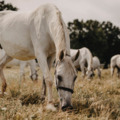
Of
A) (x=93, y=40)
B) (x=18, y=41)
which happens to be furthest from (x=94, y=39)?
(x=18, y=41)

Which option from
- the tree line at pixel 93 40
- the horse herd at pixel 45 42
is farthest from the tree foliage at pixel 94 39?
the horse herd at pixel 45 42

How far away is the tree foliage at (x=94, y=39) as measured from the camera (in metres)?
40.6

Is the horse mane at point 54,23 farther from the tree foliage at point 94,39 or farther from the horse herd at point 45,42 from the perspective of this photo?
the tree foliage at point 94,39

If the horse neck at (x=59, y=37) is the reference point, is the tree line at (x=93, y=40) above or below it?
below

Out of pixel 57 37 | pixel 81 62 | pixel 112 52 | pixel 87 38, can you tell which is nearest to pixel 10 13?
pixel 57 37

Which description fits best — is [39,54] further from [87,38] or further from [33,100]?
[87,38]

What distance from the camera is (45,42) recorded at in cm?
371

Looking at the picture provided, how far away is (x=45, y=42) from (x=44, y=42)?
0.02m

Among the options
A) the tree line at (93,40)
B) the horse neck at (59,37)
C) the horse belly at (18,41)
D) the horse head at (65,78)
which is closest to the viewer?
the horse head at (65,78)

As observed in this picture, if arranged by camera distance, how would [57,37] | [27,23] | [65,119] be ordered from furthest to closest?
[27,23] < [57,37] < [65,119]

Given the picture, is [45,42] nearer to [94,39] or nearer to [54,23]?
[54,23]

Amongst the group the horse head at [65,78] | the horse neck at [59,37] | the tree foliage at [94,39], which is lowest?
the tree foliage at [94,39]

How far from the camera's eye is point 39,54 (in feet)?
12.1

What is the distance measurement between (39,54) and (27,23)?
0.89m
